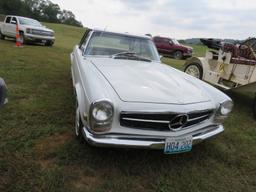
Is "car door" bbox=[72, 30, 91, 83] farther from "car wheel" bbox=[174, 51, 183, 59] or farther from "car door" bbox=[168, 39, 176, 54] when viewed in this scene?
"car wheel" bbox=[174, 51, 183, 59]

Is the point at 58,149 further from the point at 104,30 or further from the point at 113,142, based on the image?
the point at 104,30

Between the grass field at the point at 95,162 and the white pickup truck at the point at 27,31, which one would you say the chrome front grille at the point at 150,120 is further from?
the white pickup truck at the point at 27,31

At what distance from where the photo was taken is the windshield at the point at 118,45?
4.36m

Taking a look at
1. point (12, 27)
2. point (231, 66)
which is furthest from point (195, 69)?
point (12, 27)

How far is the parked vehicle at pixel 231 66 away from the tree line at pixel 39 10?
203ft

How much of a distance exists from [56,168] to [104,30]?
279cm

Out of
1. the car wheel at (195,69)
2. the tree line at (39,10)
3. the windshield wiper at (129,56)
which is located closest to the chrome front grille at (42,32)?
the car wheel at (195,69)

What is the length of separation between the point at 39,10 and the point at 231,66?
82406 millimetres

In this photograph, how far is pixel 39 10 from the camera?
3066 inches

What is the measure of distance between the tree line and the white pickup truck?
49932 millimetres

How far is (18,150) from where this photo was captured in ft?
9.62

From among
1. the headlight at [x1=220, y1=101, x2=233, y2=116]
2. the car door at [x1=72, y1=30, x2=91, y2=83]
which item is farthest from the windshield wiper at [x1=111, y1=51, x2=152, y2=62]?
the headlight at [x1=220, y1=101, x2=233, y2=116]

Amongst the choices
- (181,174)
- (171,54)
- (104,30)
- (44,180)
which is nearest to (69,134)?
(44,180)

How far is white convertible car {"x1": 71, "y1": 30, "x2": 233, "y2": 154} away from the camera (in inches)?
99.6
